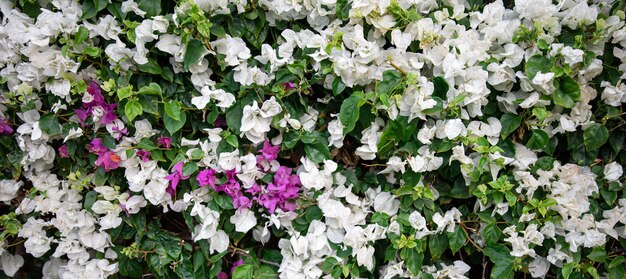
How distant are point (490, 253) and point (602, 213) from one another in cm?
48

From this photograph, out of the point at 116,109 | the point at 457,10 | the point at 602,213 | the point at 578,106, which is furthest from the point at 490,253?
the point at 116,109

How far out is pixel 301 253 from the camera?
76.4 inches

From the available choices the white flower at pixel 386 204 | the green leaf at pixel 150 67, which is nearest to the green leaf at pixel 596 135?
the white flower at pixel 386 204

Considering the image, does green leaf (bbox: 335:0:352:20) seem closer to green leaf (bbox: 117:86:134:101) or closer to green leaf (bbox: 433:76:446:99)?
green leaf (bbox: 433:76:446:99)

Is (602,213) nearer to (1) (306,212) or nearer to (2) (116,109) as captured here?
(1) (306,212)

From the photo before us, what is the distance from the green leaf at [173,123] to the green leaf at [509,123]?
1104 millimetres

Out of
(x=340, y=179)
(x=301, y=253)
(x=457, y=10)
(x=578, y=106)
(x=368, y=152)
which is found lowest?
(x=301, y=253)

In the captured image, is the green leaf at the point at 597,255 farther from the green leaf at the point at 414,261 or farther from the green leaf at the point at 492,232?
the green leaf at the point at 414,261

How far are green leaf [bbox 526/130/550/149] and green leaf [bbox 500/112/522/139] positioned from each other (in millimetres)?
69

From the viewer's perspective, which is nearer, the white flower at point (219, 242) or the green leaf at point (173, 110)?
the green leaf at point (173, 110)

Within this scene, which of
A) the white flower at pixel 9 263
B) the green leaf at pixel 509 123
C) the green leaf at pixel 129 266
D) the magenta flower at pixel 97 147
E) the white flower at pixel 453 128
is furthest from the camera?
the white flower at pixel 9 263

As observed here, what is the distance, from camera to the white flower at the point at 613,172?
2025mm

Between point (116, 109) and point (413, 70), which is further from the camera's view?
point (116, 109)

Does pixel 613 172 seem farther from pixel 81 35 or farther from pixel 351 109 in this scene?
pixel 81 35
